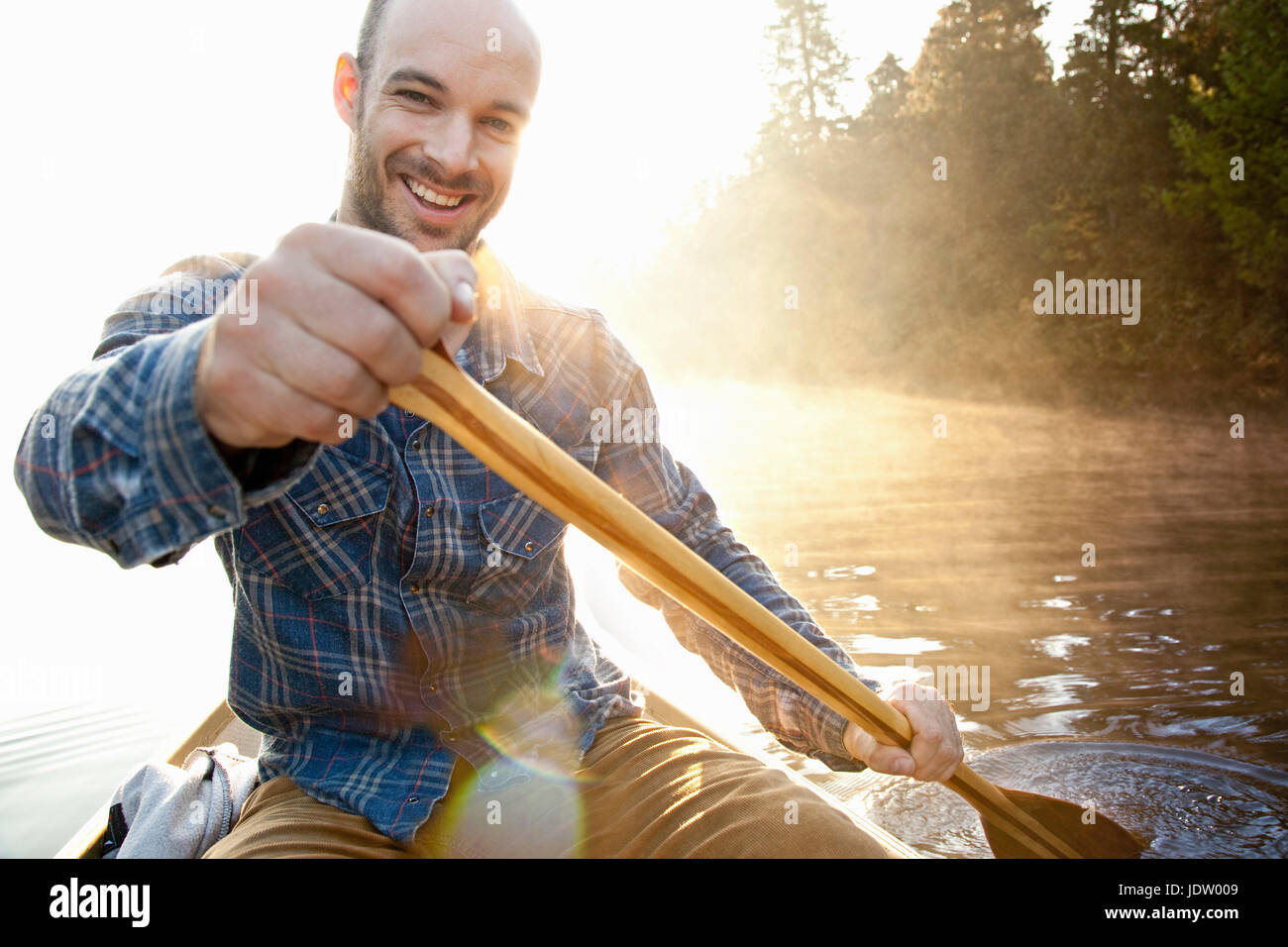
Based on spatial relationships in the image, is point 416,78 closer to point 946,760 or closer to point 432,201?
point 432,201

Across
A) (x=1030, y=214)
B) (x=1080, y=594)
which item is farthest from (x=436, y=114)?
(x=1030, y=214)

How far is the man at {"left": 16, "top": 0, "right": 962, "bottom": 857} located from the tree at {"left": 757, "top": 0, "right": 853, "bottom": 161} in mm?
24835

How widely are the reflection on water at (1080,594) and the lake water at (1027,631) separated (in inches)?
0.5

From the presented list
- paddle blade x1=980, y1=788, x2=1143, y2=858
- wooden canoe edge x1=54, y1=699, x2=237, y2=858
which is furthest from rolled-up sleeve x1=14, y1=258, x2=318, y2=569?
paddle blade x1=980, y1=788, x2=1143, y2=858

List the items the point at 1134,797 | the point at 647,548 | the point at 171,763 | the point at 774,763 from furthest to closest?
the point at 1134,797 → the point at 171,763 → the point at 774,763 → the point at 647,548

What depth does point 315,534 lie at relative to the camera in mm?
1224

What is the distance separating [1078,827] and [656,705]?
0.97 metres

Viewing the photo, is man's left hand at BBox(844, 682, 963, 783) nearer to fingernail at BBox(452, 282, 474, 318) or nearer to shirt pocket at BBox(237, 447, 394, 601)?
shirt pocket at BBox(237, 447, 394, 601)

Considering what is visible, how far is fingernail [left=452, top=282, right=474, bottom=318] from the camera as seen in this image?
31.4 inches

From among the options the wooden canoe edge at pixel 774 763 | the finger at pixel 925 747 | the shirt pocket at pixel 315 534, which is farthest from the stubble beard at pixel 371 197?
the finger at pixel 925 747

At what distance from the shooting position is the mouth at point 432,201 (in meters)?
1.45
